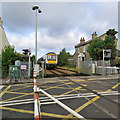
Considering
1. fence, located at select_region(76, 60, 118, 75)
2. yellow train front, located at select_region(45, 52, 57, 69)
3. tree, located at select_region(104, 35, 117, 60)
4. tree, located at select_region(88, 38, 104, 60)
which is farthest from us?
tree, located at select_region(88, 38, 104, 60)

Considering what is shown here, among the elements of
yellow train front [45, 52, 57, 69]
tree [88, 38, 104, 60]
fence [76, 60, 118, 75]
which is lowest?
fence [76, 60, 118, 75]

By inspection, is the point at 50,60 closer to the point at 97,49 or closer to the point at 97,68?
the point at 97,68

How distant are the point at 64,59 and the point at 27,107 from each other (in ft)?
93.5

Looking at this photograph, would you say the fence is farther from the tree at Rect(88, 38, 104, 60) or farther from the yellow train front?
the yellow train front

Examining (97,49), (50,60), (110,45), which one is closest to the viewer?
(50,60)

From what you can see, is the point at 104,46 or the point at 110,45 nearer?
the point at 110,45

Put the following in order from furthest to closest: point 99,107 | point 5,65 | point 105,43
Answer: point 105,43 < point 5,65 < point 99,107

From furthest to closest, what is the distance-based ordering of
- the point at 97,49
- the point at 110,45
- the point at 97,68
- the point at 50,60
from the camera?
the point at 97,49 → the point at 110,45 → the point at 50,60 → the point at 97,68

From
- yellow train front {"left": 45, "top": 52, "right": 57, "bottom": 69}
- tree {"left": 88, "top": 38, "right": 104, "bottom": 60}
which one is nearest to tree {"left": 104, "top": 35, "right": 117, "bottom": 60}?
tree {"left": 88, "top": 38, "right": 104, "bottom": 60}

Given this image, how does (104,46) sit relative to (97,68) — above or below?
above

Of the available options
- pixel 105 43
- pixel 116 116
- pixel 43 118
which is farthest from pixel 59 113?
pixel 105 43

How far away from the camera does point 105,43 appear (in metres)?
20.4

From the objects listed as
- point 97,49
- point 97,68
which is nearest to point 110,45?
point 97,49

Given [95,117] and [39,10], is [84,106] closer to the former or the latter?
[95,117]
